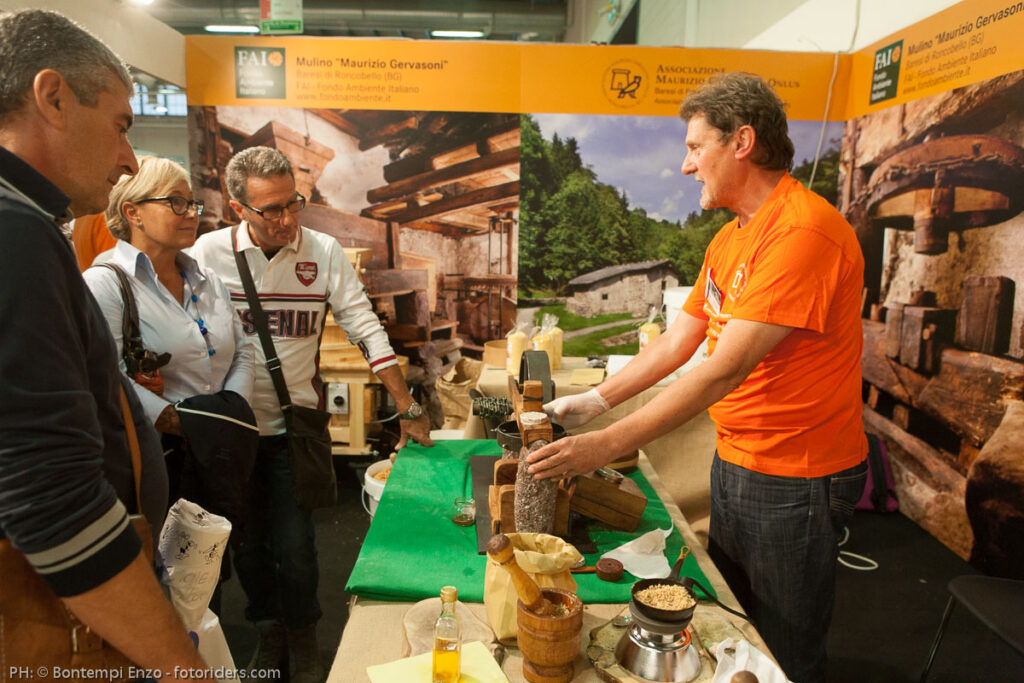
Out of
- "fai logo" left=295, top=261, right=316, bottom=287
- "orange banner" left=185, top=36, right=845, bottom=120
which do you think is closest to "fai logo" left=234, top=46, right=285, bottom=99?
"orange banner" left=185, top=36, right=845, bottom=120

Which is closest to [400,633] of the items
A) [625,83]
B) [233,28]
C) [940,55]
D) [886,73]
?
[940,55]

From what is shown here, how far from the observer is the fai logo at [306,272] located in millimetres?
2488

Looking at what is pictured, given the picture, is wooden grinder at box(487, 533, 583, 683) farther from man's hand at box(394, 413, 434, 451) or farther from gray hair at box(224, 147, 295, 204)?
gray hair at box(224, 147, 295, 204)

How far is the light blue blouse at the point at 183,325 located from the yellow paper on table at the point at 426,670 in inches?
37.6

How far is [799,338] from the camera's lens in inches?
66.2

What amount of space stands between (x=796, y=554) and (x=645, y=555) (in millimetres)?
478

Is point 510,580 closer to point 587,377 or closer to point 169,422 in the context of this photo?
point 169,422

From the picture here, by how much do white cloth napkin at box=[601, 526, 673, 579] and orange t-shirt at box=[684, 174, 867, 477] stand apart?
374 millimetres

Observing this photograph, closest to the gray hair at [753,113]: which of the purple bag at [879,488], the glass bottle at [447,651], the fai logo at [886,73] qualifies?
the glass bottle at [447,651]

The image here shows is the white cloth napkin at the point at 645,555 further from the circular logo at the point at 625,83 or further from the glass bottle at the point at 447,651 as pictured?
the circular logo at the point at 625,83

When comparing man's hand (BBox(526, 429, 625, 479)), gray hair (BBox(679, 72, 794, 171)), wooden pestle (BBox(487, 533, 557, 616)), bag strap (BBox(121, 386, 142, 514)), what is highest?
gray hair (BBox(679, 72, 794, 171))

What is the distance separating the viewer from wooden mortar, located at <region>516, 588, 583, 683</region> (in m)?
1.09

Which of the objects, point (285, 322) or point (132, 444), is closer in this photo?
point (132, 444)

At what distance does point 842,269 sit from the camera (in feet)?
5.37
